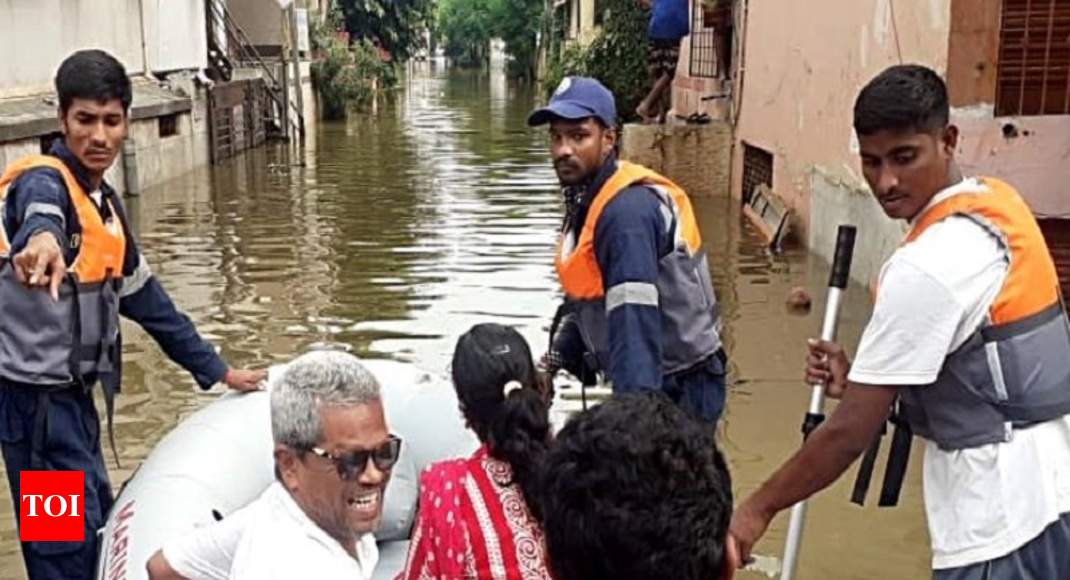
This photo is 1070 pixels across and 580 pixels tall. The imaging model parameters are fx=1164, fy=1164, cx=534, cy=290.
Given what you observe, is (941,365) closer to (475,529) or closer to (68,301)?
(475,529)

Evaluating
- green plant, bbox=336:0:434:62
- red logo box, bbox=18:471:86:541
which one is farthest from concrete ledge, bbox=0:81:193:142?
green plant, bbox=336:0:434:62

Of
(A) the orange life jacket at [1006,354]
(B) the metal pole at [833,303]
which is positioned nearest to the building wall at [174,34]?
(B) the metal pole at [833,303]

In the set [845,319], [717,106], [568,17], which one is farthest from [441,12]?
[845,319]

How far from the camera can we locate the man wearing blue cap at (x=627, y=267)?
275 centimetres

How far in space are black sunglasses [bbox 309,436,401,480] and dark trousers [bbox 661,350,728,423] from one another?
128 cm

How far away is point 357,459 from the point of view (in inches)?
72.5

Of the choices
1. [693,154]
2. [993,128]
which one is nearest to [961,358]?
[993,128]

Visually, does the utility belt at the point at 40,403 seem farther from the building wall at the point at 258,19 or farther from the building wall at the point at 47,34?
the building wall at the point at 258,19

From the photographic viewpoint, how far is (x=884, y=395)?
6.58ft

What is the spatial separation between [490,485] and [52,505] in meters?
→ 1.35

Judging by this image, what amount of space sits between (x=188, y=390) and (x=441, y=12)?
77168mm

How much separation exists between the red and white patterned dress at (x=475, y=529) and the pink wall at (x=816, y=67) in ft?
14.4

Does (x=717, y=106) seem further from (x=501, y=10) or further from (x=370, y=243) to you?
(x=501, y=10)

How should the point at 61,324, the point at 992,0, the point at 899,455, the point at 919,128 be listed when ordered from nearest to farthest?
the point at 919,128 → the point at 899,455 → the point at 61,324 → the point at 992,0
